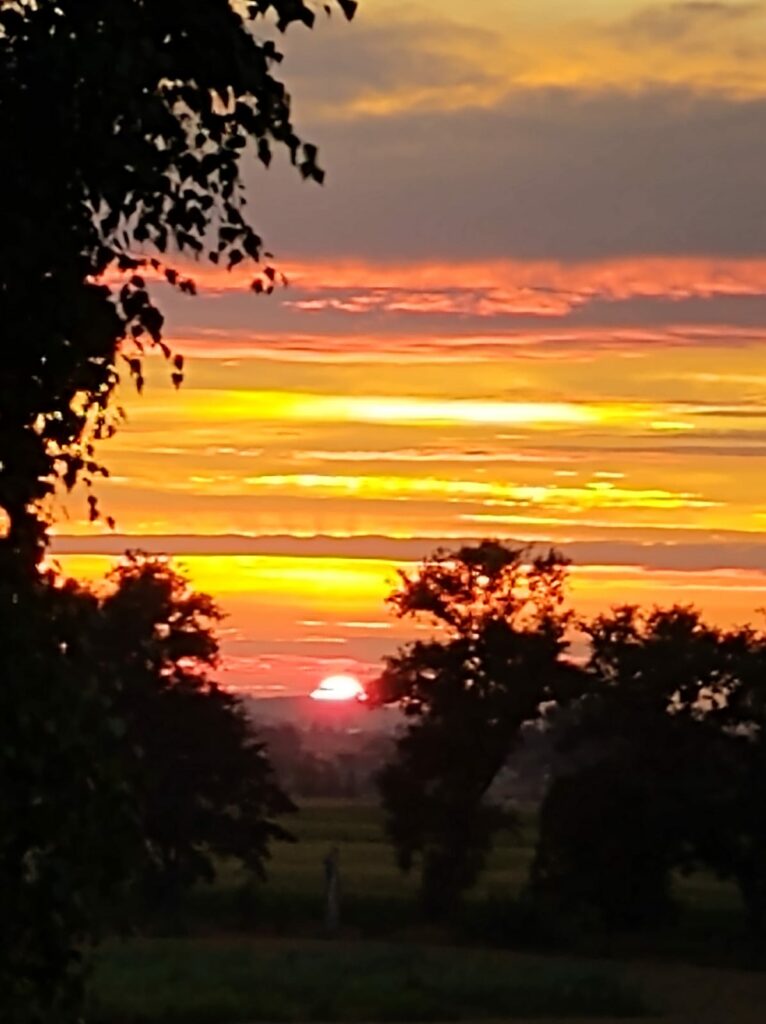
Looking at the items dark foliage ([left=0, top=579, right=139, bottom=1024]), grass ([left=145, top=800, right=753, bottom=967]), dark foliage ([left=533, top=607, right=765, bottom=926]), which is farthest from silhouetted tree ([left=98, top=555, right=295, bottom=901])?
dark foliage ([left=0, top=579, right=139, bottom=1024])

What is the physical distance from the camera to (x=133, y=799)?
7.23 metres

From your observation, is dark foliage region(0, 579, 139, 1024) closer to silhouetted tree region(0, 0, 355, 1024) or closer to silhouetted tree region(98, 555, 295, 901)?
silhouetted tree region(0, 0, 355, 1024)

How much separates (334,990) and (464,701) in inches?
804

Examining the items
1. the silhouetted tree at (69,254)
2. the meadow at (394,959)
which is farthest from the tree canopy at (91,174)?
the meadow at (394,959)

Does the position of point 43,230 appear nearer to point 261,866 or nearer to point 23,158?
point 23,158

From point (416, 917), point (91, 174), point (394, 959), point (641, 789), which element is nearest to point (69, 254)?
point (91, 174)

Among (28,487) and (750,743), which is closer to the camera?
(28,487)

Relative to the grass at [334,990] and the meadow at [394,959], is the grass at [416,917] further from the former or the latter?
the grass at [334,990]

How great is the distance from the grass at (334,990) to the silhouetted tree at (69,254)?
59.3 ft

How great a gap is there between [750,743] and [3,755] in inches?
1605

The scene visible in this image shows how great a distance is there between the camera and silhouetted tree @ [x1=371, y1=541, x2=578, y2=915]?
50031mm

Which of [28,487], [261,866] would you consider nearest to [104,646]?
[28,487]

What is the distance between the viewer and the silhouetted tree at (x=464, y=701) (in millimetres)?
50031

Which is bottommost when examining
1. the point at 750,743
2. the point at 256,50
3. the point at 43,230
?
the point at 43,230
